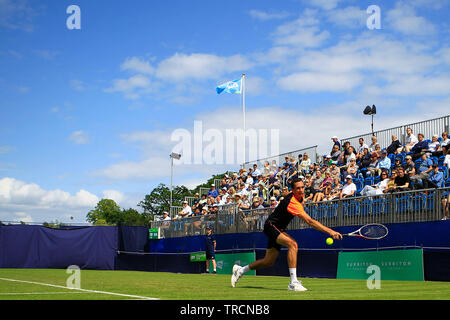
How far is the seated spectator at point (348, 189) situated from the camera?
21469 mm

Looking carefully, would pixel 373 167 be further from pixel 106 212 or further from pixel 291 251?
pixel 106 212

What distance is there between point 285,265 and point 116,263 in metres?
15.5

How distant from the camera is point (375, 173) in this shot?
22250mm

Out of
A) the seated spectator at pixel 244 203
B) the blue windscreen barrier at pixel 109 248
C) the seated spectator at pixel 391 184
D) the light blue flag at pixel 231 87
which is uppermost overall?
the light blue flag at pixel 231 87

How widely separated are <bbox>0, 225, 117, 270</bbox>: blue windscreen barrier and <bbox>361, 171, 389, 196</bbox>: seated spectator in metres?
19.5

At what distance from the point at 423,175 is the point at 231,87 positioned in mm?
21325

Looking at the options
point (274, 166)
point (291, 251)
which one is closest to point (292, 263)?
point (291, 251)

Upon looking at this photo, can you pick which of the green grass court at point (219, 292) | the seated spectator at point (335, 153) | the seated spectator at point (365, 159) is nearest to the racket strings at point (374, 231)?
the green grass court at point (219, 292)

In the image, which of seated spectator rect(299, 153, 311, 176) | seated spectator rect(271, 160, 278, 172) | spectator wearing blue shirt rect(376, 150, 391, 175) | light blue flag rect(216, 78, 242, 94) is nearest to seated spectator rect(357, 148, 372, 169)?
spectator wearing blue shirt rect(376, 150, 391, 175)

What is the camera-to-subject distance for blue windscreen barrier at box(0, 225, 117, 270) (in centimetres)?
3316

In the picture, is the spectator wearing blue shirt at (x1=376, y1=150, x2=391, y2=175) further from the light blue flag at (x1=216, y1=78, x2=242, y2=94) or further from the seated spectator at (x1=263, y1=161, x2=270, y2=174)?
the light blue flag at (x1=216, y1=78, x2=242, y2=94)

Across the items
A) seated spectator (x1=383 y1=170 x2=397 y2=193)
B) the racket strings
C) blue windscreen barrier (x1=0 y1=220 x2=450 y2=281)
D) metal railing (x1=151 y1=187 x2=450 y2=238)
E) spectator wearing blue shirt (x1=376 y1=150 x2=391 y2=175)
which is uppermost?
spectator wearing blue shirt (x1=376 y1=150 x2=391 y2=175)

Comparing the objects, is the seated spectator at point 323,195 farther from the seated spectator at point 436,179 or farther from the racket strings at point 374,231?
the racket strings at point 374,231
